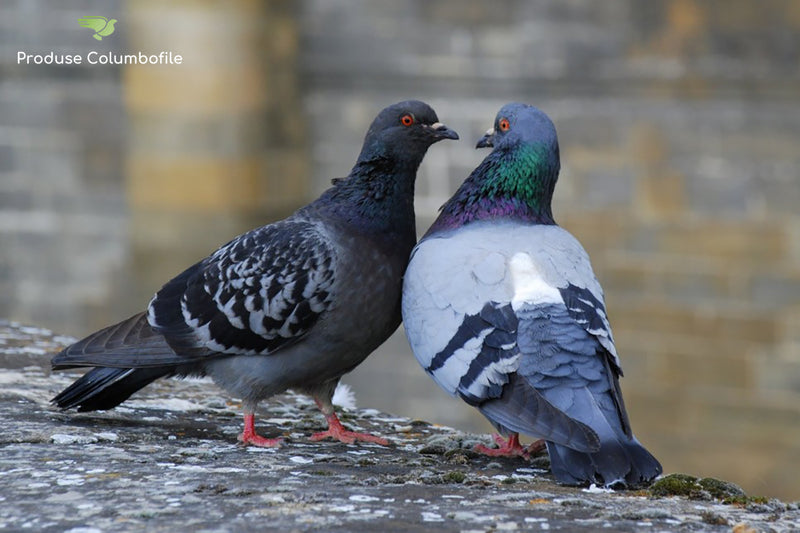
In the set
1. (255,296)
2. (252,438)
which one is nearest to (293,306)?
(255,296)

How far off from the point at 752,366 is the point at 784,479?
901 millimetres

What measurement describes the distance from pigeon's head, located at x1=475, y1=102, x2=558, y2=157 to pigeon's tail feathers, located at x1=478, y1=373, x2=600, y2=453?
1.08 meters

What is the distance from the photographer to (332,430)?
4.46m

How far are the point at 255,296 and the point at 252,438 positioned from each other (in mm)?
536

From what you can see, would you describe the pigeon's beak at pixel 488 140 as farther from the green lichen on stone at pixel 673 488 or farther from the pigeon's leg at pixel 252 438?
the green lichen on stone at pixel 673 488

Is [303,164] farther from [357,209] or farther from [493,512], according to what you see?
[493,512]

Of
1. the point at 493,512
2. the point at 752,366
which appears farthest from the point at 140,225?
the point at 493,512

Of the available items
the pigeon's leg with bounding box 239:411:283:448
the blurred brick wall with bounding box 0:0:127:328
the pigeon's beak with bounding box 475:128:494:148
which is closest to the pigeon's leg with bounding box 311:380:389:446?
the pigeon's leg with bounding box 239:411:283:448

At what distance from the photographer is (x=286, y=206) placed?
11047mm

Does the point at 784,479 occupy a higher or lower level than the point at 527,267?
lower

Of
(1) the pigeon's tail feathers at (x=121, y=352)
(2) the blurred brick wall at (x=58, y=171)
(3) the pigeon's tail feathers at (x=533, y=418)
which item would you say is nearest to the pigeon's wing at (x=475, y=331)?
(3) the pigeon's tail feathers at (x=533, y=418)

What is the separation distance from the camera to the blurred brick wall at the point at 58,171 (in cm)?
1187

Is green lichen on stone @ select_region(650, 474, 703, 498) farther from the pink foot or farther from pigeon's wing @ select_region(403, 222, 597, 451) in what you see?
the pink foot

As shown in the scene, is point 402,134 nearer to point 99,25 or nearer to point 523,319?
point 523,319
